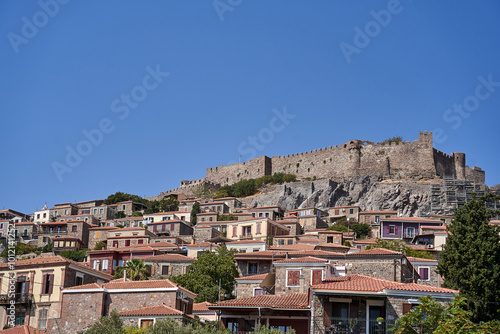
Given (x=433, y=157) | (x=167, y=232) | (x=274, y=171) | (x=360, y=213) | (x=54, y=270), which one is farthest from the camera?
(x=274, y=171)

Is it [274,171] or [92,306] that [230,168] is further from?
[92,306]

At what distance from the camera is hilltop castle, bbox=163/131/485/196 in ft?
351

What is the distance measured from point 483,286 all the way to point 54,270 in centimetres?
2429

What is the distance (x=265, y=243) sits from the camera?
60031mm

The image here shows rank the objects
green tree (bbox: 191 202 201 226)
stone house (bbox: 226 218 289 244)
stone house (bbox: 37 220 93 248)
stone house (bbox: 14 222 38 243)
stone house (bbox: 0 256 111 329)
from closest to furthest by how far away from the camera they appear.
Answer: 1. stone house (bbox: 0 256 111 329)
2. stone house (bbox: 226 218 289 244)
3. stone house (bbox: 37 220 93 248)
4. stone house (bbox: 14 222 38 243)
5. green tree (bbox: 191 202 201 226)

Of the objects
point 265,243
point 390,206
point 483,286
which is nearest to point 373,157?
point 390,206

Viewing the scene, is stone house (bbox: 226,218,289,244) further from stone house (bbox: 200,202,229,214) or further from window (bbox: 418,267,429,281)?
stone house (bbox: 200,202,229,214)

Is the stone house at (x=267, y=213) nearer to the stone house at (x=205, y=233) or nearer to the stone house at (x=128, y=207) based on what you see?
the stone house at (x=205, y=233)

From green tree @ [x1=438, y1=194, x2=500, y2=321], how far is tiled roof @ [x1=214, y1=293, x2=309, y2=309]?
9539 mm

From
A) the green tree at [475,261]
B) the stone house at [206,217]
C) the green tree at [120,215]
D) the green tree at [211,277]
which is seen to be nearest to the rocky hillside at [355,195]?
the green tree at [120,215]

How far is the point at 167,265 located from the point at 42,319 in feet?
50.8

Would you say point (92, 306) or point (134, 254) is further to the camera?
point (134, 254)

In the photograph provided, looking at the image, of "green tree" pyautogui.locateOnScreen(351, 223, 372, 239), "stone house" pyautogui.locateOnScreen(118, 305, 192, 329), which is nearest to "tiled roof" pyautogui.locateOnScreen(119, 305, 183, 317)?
"stone house" pyautogui.locateOnScreen(118, 305, 192, 329)

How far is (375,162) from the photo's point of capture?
110562mm
